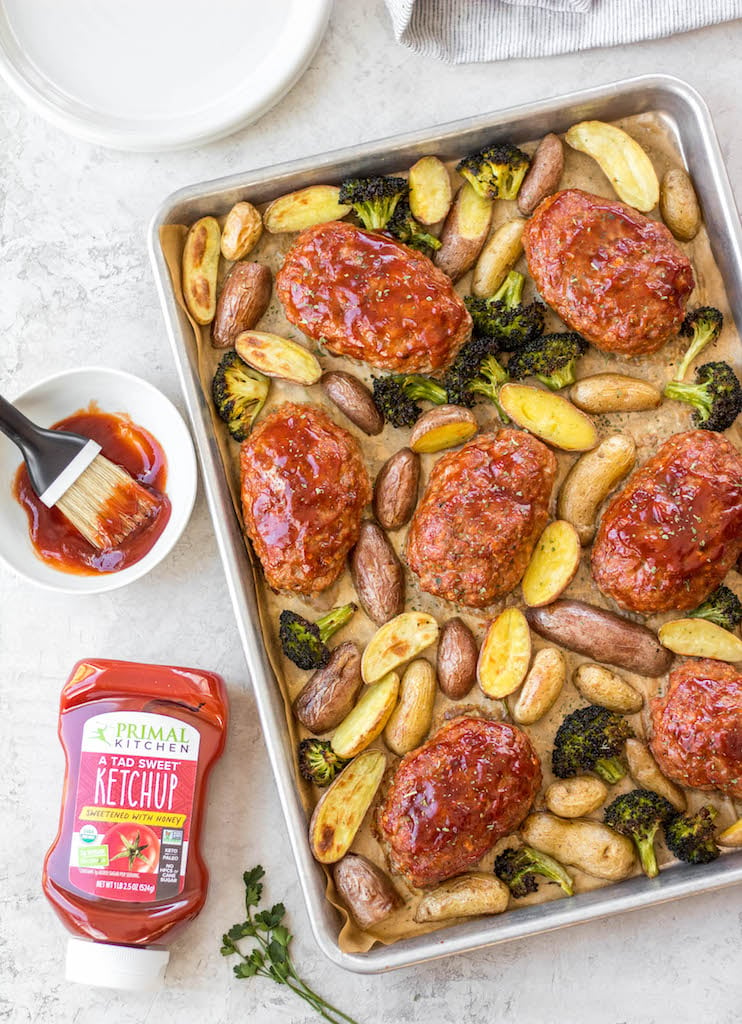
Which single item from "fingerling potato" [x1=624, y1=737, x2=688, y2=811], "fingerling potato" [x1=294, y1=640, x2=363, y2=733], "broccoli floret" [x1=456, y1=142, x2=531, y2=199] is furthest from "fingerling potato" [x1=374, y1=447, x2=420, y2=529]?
"fingerling potato" [x1=624, y1=737, x2=688, y2=811]

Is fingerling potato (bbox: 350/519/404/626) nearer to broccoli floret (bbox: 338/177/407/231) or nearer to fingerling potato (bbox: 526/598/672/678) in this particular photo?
fingerling potato (bbox: 526/598/672/678)

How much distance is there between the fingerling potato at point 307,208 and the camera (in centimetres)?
300

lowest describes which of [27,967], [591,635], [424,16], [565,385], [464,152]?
[27,967]

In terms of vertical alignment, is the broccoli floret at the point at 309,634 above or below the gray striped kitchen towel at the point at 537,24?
below

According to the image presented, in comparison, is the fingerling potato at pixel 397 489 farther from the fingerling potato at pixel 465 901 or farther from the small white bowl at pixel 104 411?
the fingerling potato at pixel 465 901

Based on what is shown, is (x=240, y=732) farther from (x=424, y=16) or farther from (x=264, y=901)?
(x=424, y=16)

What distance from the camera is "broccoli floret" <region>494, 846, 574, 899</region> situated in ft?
9.41

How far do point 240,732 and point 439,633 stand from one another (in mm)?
711

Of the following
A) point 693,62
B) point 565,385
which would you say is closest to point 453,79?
point 693,62

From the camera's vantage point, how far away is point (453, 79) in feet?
10.5

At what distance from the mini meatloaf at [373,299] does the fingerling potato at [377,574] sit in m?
0.50

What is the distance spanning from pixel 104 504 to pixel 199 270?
746 mm

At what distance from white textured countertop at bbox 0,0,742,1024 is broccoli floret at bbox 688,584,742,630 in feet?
2.88

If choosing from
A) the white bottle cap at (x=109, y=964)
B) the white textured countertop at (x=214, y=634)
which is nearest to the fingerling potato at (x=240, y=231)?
the white textured countertop at (x=214, y=634)
